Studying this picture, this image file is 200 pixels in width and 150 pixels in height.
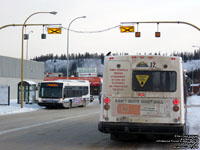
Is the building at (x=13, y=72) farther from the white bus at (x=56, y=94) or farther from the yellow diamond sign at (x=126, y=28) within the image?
the yellow diamond sign at (x=126, y=28)

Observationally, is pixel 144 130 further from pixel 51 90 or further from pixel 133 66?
pixel 51 90

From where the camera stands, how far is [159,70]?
1183 centimetres

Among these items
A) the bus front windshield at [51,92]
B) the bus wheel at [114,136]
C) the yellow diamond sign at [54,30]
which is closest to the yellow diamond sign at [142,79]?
the bus wheel at [114,136]

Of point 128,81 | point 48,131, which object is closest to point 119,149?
point 128,81

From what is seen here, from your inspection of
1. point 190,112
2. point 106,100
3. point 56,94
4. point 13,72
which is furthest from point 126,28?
point 13,72

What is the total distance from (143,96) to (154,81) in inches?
22.0

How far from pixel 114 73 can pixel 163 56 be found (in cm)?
152

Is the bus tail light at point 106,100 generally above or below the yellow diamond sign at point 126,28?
below

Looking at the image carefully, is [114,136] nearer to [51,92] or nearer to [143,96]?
[143,96]

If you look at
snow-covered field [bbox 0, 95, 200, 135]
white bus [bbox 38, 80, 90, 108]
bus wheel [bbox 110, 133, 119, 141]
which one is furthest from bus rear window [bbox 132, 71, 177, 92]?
white bus [bbox 38, 80, 90, 108]

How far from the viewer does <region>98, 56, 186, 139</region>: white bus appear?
37.8 feet

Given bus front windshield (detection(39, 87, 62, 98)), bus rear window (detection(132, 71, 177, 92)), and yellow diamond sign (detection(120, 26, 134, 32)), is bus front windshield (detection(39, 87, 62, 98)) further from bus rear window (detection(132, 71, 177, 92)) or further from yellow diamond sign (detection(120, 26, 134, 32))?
bus rear window (detection(132, 71, 177, 92))

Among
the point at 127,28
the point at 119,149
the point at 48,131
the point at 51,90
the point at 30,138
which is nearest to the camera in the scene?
the point at 119,149

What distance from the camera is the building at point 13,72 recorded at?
189 feet
